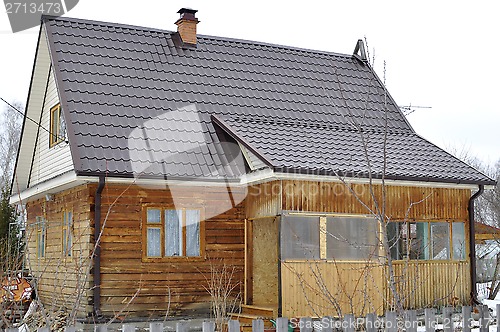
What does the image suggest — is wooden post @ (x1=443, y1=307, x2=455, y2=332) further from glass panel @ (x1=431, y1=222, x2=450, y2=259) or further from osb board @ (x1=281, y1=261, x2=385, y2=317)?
glass panel @ (x1=431, y1=222, x2=450, y2=259)

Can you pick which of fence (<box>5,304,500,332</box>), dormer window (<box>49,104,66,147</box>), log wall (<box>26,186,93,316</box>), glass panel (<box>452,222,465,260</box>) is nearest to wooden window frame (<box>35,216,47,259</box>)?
log wall (<box>26,186,93,316</box>)

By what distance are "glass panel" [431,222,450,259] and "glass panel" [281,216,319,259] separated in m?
2.94

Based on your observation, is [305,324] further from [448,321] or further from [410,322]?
[448,321]

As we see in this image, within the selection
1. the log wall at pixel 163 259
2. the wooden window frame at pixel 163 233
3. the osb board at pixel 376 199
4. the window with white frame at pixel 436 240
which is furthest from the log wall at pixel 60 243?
the window with white frame at pixel 436 240

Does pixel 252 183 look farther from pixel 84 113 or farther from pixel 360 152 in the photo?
pixel 84 113

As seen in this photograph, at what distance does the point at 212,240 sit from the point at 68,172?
10.3 ft

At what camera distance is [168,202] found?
13867 mm

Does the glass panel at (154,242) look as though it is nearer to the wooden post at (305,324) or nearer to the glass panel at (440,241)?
the glass panel at (440,241)

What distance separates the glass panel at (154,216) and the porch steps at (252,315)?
7.79ft

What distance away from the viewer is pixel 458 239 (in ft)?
48.5

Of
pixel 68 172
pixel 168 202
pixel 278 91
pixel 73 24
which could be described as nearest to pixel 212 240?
pixel 168 202

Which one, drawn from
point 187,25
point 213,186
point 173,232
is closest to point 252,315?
point 173,232

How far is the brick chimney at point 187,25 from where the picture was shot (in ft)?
56.3

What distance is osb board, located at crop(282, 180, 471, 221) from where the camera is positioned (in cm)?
1300
